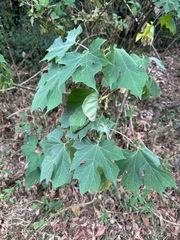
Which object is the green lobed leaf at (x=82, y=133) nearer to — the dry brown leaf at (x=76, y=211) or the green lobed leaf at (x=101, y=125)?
the green lobed leaf at (x=101, y=125)

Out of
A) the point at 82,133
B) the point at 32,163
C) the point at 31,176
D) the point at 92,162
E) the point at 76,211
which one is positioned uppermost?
the point at 82,133

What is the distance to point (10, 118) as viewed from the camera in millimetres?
3408

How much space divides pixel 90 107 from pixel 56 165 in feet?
1.42

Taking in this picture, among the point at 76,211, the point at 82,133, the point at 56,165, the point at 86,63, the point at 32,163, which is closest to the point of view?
the point at 86,63

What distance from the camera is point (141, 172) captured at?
1.42 metres

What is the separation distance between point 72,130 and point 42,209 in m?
1.66

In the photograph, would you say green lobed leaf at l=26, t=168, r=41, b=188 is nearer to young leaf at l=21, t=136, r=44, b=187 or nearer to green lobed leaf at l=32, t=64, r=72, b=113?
young leaf at l=21, t=136, r=44, b=187

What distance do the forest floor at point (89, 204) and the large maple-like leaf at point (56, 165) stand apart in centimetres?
120

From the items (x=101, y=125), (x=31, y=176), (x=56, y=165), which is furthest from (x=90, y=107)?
(x=31, y=176)

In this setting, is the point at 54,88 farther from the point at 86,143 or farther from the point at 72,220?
the point at 72,220

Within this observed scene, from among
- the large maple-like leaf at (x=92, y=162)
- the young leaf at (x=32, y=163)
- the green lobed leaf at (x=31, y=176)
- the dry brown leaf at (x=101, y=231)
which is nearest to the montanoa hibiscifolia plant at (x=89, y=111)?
the large maple-like leaf at (x=92, y=162)

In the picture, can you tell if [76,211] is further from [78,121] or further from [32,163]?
[78,121]

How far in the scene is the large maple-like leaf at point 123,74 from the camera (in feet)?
3.64

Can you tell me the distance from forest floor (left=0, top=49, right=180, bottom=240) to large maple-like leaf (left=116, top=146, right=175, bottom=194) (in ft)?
3.57
